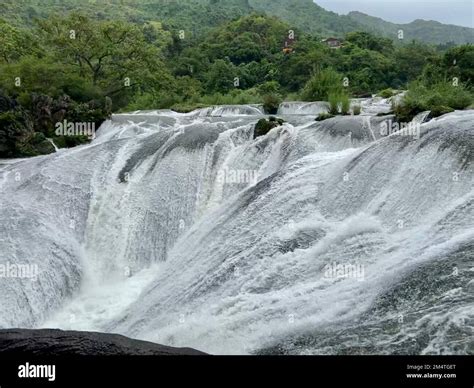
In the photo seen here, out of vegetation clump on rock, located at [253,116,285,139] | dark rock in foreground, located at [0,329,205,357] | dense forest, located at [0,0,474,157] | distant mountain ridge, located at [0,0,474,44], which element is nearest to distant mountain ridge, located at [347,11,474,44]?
distant mountain ridge, located at [0,0,474,44]

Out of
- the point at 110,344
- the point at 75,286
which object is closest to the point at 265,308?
the point at 110,344

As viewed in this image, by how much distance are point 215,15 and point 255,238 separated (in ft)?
211

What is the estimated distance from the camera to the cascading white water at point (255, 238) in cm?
548

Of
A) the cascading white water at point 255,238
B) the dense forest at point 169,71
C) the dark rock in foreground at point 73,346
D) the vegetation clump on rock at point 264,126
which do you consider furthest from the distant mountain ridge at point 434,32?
the dark rock in foreground at point 73,346

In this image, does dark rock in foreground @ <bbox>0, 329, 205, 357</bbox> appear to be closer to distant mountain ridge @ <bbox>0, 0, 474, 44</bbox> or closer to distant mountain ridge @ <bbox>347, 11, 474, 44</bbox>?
distant mountain ridge @ <bbox>0, 0, 474, 44</bbox>

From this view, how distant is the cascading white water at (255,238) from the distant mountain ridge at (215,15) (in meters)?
26.0

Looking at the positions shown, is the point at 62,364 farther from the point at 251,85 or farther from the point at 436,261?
the point at 251,85

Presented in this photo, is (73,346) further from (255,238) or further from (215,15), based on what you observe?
(215,15)

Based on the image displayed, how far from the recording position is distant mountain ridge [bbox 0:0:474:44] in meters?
43.8

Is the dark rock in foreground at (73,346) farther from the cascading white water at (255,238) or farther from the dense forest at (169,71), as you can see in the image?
the dense forest at (169,71)

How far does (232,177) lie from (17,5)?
37.7 m

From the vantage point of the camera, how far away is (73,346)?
15.9ft

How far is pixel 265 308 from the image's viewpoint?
6.08 m

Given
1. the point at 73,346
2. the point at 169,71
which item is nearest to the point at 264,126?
the point at 73,346
